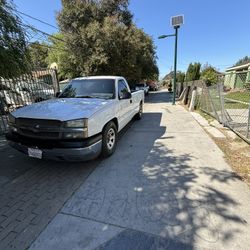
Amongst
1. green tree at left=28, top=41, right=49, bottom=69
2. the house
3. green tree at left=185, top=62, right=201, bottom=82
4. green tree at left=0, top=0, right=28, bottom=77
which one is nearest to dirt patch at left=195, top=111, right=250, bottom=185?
the house

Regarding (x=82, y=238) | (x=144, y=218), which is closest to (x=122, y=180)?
(x=144, y=218)

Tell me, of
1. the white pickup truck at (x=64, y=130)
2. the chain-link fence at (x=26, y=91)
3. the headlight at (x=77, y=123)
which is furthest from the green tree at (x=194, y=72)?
the headlight at (x=77, y=123)

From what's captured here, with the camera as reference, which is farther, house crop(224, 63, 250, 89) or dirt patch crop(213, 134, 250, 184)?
house crop(224, 63, 250, 89)

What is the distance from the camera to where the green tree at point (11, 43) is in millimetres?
3863

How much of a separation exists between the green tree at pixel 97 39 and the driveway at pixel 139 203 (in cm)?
1093

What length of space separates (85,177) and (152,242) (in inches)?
73.4

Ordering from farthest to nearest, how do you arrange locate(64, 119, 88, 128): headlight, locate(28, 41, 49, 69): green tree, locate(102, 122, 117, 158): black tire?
locate(28, 41, 49, 69): green tree, locate(102, 122, 117, 158): black tire, locate(64, 119, 88, 128): headlight

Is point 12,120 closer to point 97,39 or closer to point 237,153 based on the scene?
point 237,153

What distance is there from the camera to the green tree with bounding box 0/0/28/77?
152 inches

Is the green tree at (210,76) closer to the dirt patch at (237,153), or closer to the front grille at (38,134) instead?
the dirt patch at (237,153)

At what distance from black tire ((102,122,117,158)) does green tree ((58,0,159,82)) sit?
1006 centimetres

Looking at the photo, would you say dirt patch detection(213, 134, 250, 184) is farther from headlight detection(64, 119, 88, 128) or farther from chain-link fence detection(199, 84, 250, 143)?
headlight detection(64, 119, 88, 128)

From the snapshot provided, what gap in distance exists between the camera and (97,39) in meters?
13.5

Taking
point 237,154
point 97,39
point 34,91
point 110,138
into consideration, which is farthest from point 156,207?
point 97,39
